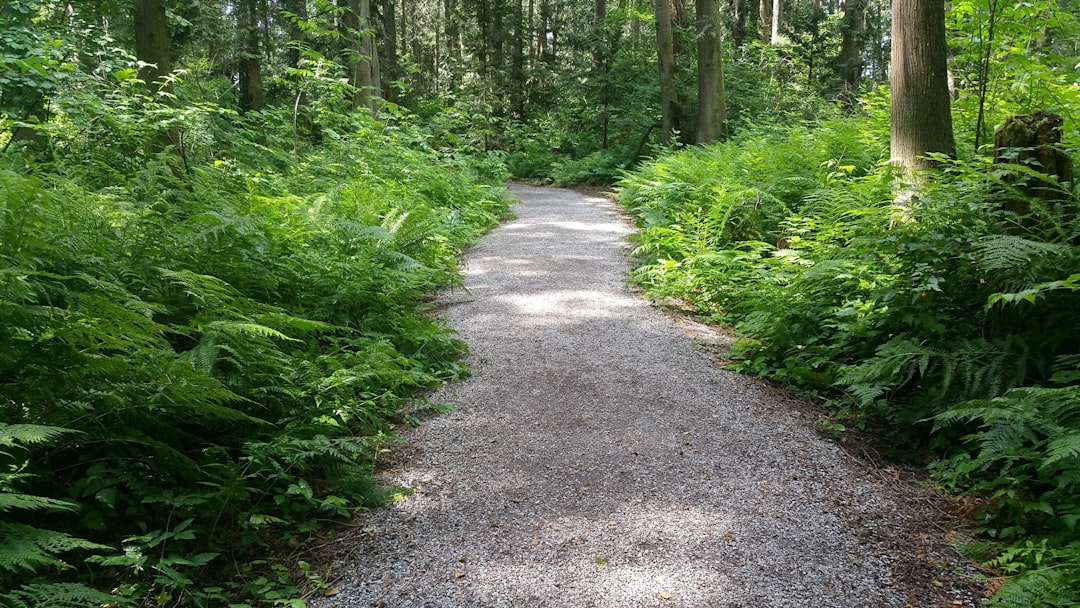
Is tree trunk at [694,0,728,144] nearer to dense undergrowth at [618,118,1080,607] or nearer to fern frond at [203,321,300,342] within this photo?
dense undergrowth at [618,118,1080,607]

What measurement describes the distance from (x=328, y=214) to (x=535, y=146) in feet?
58.9

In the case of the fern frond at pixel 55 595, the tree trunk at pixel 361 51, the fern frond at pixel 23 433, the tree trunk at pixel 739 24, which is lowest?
the fern frond at pixel 55 595

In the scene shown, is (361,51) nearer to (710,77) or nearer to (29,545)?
(710,77)

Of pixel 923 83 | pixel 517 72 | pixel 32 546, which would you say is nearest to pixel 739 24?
pixel 517 72

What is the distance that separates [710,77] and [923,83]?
1002 centimetres

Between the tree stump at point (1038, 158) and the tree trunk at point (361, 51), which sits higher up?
the tree trunk at point (361, 51)

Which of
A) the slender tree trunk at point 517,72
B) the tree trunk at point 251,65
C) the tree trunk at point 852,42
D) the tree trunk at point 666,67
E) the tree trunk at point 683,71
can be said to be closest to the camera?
the tree trunk at point 666,67

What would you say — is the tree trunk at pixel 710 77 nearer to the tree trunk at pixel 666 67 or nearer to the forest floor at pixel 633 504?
the tree trunk at pixel 666 67

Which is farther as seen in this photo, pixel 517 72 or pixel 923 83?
pixel 517 72

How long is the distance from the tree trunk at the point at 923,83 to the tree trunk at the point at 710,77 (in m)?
9.51

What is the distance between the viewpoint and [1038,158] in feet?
15.1

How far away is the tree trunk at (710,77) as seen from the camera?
48.8 ft

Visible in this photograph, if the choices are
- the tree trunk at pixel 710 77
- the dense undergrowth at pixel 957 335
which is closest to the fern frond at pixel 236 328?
the dense undergrowth at pixel 957 335

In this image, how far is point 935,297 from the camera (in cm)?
448
